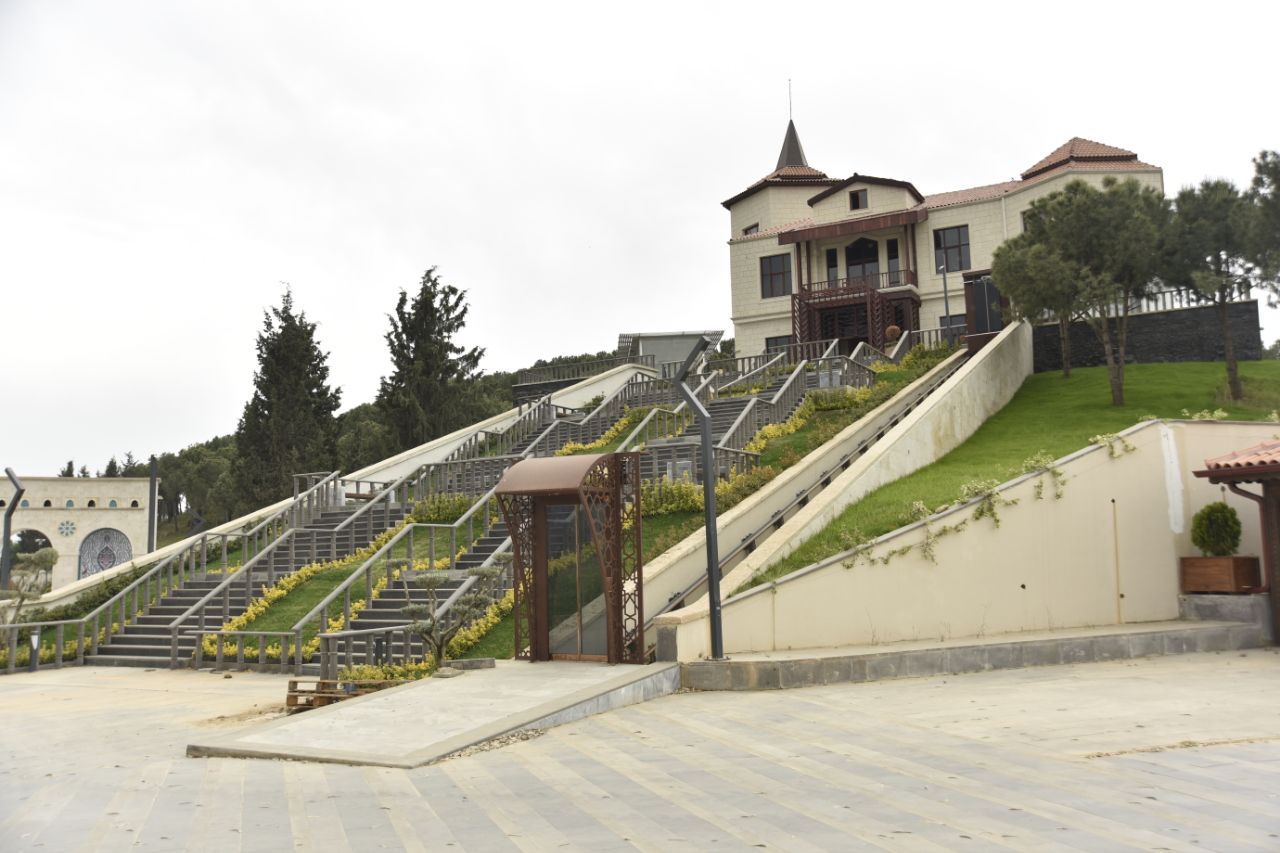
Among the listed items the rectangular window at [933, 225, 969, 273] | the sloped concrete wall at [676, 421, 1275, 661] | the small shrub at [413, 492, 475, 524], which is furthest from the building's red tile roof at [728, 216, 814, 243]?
the sloped concrete wall at [676, 421, 1275, 661]

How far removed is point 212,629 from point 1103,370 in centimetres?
2706

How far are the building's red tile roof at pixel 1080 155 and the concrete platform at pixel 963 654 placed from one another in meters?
29.2

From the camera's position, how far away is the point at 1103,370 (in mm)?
31906

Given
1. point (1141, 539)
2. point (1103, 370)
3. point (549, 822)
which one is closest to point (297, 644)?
point (549, 822)

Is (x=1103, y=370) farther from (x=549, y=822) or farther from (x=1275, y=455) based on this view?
(x=549, y=822)

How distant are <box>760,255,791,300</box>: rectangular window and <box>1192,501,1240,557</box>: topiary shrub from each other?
30359 millimetres

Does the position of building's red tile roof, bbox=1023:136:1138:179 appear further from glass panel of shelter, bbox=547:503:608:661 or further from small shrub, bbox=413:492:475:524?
glass panel of shelter, bbox=547:503:608:661

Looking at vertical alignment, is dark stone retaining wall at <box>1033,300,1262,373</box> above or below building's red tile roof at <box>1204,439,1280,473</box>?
above

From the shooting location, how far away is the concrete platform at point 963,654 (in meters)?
12.3

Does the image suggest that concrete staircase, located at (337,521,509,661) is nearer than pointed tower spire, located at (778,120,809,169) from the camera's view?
Yes

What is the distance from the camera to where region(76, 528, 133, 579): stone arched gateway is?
3984 cm

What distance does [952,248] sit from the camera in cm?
4331

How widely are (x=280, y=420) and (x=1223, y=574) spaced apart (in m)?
30.5

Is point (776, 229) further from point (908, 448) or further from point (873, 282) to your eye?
point (908, 448)
